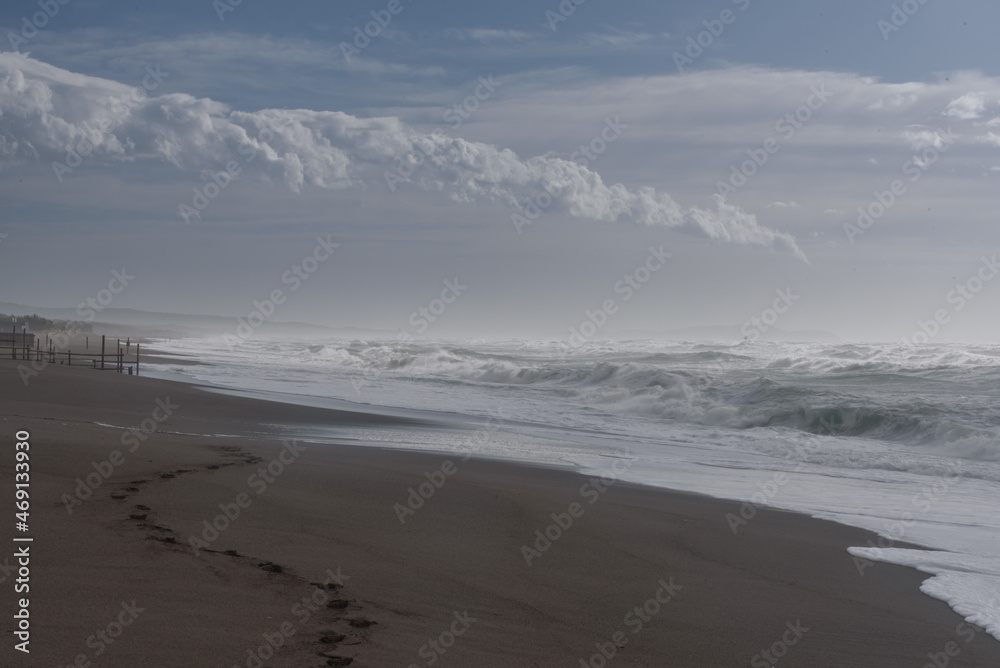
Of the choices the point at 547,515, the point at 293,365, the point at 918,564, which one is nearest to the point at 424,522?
the point at 547,515

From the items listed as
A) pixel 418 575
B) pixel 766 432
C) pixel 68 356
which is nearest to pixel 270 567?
pixel 418 575

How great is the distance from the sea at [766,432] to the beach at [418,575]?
0.70 metres

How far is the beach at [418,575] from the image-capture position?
140 inches

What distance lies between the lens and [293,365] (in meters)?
34.2

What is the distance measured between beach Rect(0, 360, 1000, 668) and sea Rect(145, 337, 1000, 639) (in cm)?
70

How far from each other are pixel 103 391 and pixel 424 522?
1233cm

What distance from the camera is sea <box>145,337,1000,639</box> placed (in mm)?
7793

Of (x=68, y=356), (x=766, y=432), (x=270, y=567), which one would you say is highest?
(x=270, y=567)

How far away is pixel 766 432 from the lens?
16.0m

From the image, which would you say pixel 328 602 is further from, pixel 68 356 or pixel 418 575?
pixel 68 356

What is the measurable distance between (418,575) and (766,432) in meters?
12.7

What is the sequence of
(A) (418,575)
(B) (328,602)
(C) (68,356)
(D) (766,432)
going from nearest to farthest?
(B) (328,602) < (A) (418,575) < (D) (766,432) < (C) (68,356)

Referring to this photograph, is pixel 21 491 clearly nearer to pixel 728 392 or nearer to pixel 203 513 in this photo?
pixel 203 513

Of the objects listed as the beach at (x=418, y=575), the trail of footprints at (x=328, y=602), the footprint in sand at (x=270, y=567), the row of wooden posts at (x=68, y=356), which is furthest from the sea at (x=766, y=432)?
the footprint in sand at (x=270, y=567)
